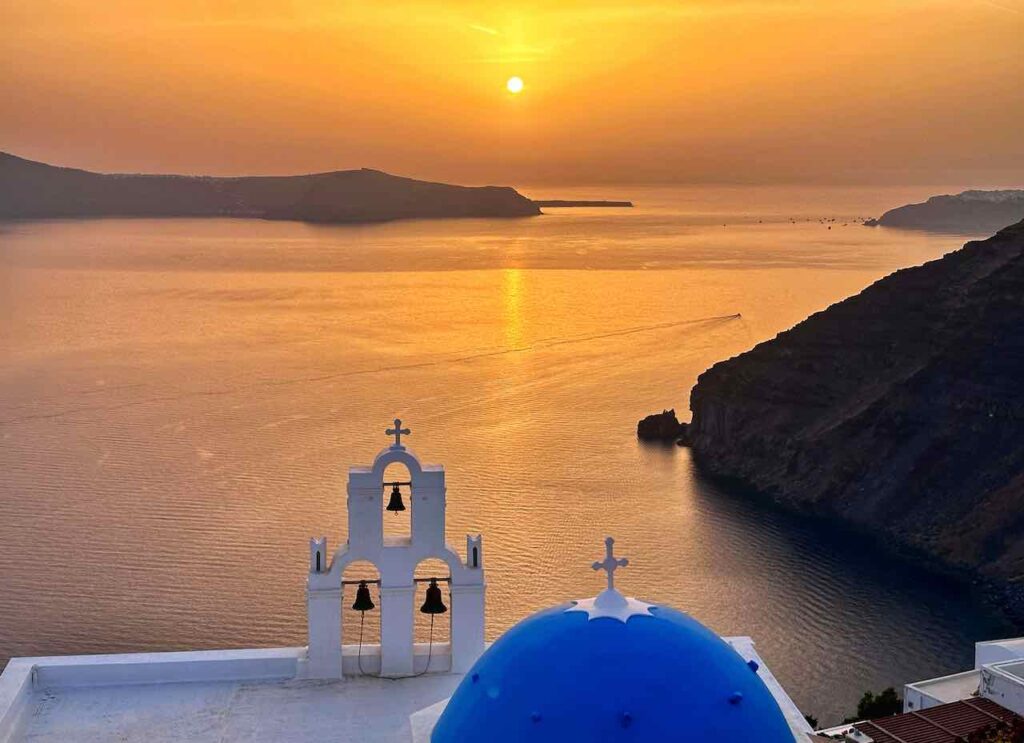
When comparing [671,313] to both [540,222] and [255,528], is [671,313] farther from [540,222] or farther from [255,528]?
[540,222]

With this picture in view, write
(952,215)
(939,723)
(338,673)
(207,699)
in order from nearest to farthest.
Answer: (207,699)
(338,673)
(939,723)
(952,215)

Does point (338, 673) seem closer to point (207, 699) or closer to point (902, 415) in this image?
point (207, 699)

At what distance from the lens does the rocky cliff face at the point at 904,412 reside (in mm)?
36781

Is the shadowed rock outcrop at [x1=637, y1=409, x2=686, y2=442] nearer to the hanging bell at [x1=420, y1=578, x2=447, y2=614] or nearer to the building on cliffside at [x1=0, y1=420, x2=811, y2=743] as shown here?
the hanging bell at [x1=420, y1=578, x2=447, y2=614]

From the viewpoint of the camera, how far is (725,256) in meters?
121

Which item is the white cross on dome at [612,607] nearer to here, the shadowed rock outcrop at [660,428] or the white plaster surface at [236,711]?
the white plaster surface at [236,711]

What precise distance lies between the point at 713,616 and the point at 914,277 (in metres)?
19.7

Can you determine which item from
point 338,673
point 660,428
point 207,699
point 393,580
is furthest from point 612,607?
point 660,428

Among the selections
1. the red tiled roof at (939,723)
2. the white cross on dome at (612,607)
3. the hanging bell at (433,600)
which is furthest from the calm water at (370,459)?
the white cross on dome at (612,607)

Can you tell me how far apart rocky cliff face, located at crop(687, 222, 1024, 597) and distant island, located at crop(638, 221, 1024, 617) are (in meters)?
0.04

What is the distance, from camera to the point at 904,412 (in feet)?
132

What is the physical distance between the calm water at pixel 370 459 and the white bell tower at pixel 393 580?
Answer: 1456cm

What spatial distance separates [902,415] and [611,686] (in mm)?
34857

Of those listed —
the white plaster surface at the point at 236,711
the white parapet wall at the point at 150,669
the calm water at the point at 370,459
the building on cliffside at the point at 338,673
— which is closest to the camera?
the building on cliffside at the point at 338,673
